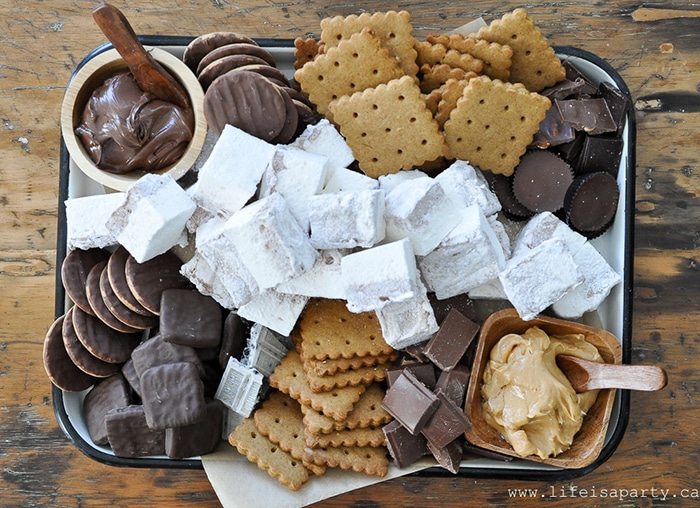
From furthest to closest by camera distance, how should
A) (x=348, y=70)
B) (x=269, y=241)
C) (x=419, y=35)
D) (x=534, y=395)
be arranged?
(x=419, y=35), (x=348, y=70), (x=534, y=395), (x=269, y=241)

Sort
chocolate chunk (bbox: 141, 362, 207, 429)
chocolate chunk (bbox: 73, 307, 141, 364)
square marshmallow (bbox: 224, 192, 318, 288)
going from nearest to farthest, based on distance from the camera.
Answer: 1. square marshmallow (bbox: 224, 192, 318, 288)
2. chocolate chunk (bbox: 141, 362, 207, 429)
3. chocolate chunk (bbox: 73, 307, 141, 364)

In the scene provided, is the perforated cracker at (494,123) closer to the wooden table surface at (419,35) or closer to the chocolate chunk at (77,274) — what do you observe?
the wooden table surface at (419,35)

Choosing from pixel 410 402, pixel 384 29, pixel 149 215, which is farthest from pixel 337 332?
pixel 384 29

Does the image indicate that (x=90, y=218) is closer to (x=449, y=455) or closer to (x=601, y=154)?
(x=449, y=455)

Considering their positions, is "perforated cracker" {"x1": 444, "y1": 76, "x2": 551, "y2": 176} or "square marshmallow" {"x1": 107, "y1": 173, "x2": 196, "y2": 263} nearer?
"square marshmallow" {"x1": 107, "y1": 173, "x2": 196, "y2": 263}

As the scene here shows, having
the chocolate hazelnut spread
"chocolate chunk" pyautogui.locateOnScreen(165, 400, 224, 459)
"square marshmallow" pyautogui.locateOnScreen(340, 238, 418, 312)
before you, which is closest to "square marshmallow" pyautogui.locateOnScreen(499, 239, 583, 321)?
"square marshmallow" pyautogui.locateOnScreen(340, 238, 418, 312)

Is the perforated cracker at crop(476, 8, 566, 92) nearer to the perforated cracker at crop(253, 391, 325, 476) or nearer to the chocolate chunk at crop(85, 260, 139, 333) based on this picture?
the perforated cracker at crop(253, 391, 325, 476)

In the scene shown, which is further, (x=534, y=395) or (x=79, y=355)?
(x=79, y=355)
